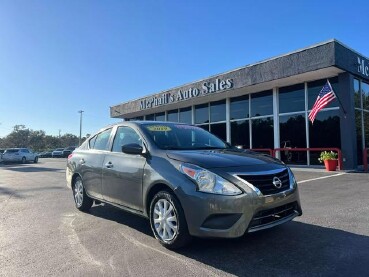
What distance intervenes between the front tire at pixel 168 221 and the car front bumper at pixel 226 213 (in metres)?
0.12

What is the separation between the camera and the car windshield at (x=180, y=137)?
17.4ft

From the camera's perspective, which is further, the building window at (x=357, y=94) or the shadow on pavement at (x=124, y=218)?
the building window at (x=357, y=94)

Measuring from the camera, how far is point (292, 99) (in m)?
17.2

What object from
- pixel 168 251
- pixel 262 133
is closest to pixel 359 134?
pixel 262 133

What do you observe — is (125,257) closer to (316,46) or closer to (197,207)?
(197,207)

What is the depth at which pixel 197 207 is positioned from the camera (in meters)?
4.13

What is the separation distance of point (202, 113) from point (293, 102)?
733 centimetres

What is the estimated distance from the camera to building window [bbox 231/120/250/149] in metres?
19.8

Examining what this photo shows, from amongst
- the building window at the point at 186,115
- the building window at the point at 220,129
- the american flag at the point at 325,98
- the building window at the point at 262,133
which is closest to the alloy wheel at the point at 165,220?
the american flag at the point at 325,98

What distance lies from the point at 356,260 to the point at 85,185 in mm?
4811

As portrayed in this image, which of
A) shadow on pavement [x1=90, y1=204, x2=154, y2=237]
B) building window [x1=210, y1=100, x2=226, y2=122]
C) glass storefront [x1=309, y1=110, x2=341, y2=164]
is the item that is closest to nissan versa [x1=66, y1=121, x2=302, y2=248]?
shadow on pavement [x1=90, y1=204, x2=154, y2=237]

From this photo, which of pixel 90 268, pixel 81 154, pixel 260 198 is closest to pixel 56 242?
pixel 90 268

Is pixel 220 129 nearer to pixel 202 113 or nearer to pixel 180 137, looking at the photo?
pixel 202 113

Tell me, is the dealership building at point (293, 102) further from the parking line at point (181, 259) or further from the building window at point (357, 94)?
the parking line at point (181, 259)
